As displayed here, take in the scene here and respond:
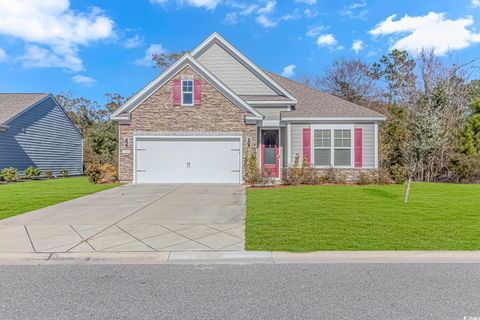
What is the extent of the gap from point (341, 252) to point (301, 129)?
11798 mm

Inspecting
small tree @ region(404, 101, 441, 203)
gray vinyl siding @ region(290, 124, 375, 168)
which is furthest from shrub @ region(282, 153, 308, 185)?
small tree @ region(404, 101, 441, 203)

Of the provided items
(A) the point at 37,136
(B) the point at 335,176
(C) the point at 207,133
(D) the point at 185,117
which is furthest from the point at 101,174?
(B) the point at 335,176

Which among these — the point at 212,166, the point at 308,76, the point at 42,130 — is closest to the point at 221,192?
the point at 212,166

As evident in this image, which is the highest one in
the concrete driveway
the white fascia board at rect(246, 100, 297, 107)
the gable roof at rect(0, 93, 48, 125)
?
the gable roof at rect(0, 93, 48, 125)

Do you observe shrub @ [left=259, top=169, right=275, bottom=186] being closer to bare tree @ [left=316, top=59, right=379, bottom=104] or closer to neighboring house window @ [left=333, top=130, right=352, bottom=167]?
neighboring house window @ [left=333, top=130, right=352, bottom=167]

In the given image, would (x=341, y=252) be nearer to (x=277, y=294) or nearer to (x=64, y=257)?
(x=277, y=294)

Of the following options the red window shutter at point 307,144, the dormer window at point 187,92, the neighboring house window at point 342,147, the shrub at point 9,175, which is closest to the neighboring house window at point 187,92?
the dormer window at point 187,92

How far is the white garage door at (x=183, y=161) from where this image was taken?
52.4ft

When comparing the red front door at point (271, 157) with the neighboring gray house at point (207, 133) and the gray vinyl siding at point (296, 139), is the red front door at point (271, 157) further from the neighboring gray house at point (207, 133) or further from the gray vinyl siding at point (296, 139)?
the gray vinyl siding at point (296, 139)

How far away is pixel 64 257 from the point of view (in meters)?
5.30

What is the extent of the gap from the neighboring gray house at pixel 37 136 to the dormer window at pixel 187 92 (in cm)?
1243

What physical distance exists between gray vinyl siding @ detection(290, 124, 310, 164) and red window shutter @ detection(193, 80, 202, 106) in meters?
4.90

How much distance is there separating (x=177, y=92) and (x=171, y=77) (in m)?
0.78

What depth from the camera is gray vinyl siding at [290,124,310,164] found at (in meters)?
16.5
